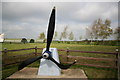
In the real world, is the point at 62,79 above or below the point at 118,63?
below

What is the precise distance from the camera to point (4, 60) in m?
7.80

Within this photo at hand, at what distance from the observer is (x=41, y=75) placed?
6.08 meters

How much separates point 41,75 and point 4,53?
3.56 metres

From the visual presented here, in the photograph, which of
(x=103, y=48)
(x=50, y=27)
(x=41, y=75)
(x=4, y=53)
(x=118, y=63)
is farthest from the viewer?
(x=103, y=48)

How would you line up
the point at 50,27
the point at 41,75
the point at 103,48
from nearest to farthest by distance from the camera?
the point at 50,27 → the point at 41,75 → the point at 103,48

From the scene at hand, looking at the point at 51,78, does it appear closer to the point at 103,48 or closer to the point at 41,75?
the point at 41,75

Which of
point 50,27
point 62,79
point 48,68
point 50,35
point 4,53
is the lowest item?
point 62,79

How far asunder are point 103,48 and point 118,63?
9770 millimetres

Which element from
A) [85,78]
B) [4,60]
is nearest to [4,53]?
[4,60]

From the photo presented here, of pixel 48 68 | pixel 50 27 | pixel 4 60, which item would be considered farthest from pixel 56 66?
pixel 4 60

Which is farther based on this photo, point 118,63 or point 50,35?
point 118,63

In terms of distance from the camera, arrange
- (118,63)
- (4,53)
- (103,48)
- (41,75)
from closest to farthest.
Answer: (41,75) → (118,63) → (4,53) → (103,48)

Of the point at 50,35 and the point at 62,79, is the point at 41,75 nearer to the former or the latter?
the point at 62,79

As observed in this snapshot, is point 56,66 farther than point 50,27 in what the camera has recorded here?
Yes
